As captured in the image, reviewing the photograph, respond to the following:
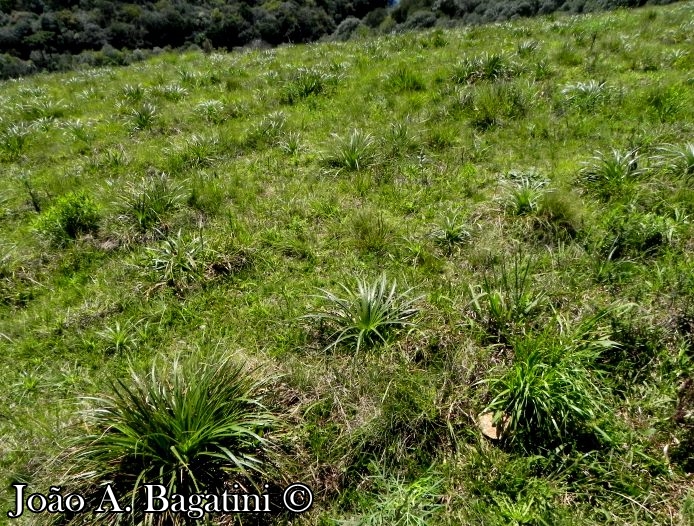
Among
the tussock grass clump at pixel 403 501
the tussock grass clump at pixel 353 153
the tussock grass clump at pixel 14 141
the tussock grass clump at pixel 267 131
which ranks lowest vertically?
the tussock grass clump at pixel 403 501

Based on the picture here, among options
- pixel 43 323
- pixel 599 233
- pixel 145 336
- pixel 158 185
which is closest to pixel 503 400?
pixel 599 233

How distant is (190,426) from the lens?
284cm

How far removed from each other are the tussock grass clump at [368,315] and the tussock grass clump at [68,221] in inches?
155

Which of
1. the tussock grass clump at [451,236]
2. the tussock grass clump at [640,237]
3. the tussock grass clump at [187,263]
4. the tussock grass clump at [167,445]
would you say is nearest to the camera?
the tussock grass clump at [167,445]

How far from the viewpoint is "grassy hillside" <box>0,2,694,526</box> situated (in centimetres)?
280

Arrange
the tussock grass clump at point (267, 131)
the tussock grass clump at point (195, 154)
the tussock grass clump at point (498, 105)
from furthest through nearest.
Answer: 1. the tussock grass clump at point (267, 131)
2. the tussock grass clump at point (498, 105)
3. the tussock grass clump at point (195, 154)

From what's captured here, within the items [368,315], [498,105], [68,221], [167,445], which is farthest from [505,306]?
[68,221]

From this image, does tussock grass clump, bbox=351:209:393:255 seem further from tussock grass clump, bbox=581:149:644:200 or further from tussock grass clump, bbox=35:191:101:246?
tussock grass clump, bbox=35:191:101:246

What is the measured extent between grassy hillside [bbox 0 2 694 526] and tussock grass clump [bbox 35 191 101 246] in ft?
0.11

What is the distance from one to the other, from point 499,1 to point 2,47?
6165 centimetres

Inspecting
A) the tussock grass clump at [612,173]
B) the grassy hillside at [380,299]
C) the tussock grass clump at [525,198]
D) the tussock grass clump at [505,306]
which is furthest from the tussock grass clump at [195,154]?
the tussock grass clump at [612,173]

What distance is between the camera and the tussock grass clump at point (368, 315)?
371 cm

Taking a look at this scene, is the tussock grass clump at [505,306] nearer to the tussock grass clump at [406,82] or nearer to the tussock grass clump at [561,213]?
the tussock grass clump at [561,213]

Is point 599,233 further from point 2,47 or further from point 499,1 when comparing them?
point 2,47
